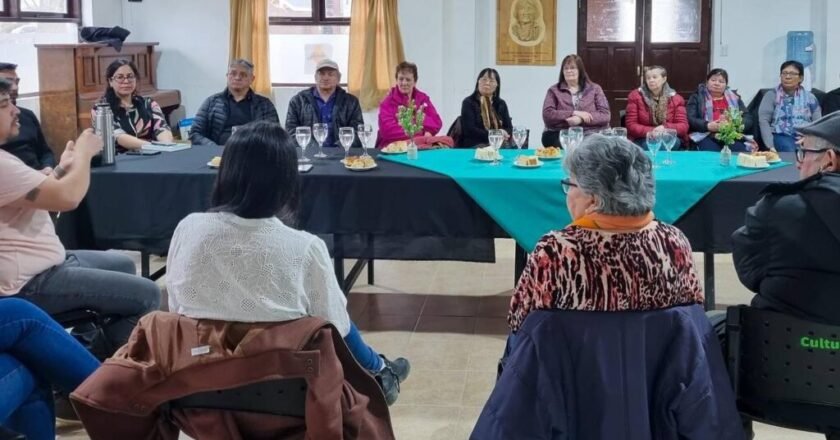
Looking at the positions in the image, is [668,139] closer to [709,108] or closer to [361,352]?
[361,352]

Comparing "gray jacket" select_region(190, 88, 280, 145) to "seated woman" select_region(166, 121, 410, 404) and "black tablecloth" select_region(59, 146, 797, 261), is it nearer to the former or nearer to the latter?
"black tablecloth" select_region(59, 146, 797, 261)

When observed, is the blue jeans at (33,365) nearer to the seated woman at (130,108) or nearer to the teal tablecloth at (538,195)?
the teal tablecloth at (538,195)

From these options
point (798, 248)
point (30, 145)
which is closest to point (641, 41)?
point (30, 145)

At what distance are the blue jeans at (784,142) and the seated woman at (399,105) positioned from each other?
8.06 feet

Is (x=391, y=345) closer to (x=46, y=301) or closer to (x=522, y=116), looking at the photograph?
(x=46, y=301)

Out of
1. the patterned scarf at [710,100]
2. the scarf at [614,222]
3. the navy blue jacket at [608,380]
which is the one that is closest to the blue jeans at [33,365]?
the navy blue jacket at [608,380]

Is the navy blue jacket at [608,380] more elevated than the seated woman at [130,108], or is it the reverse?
the seated woman at [130,108]

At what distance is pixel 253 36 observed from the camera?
809 cm

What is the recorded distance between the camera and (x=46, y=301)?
2797 millimetres

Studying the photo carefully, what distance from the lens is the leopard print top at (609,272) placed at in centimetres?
196

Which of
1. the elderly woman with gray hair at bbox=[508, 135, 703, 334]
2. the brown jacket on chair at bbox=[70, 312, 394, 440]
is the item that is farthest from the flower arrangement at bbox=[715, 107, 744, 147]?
the brown jacket on chair at bbox=[70, 312, 394, 440]

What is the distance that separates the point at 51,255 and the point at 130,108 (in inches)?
90.6

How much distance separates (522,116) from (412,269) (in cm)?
357

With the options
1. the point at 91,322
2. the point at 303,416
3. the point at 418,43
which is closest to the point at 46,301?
the point at 91,322
